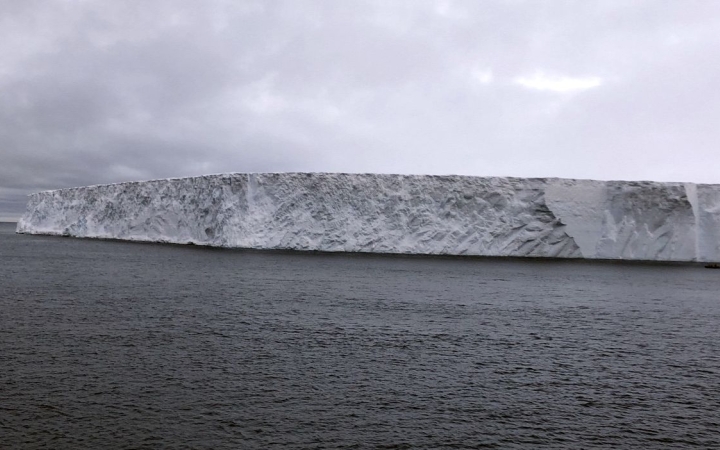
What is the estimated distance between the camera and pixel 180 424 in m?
4.05

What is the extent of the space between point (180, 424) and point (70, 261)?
16.1 meters

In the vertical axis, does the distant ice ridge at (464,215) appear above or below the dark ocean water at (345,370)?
above

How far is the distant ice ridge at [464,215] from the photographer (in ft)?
82.3

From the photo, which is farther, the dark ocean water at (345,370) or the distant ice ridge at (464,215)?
the distant ice ridge at (464,215)

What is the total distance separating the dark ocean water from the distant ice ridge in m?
13.6

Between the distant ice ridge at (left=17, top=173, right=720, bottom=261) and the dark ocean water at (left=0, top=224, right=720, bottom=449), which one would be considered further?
the distant ice ridge at (left=17, top=173, right=720, bottom=261)

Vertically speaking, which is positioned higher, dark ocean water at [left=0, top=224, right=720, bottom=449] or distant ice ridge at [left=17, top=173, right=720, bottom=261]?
distant ice ridge at [left=17, top=173, right=720, bottom=261]

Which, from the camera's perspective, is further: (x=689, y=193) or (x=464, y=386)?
(x=689, y=193)

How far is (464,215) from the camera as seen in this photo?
84.0 ft

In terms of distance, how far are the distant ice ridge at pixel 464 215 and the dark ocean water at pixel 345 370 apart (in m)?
13.6

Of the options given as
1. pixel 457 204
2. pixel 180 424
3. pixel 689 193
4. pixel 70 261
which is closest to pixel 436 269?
pixel 457 204

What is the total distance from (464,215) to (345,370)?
20.5 m

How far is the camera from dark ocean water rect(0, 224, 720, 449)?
403cm

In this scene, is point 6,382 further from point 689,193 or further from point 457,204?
point 689,193
